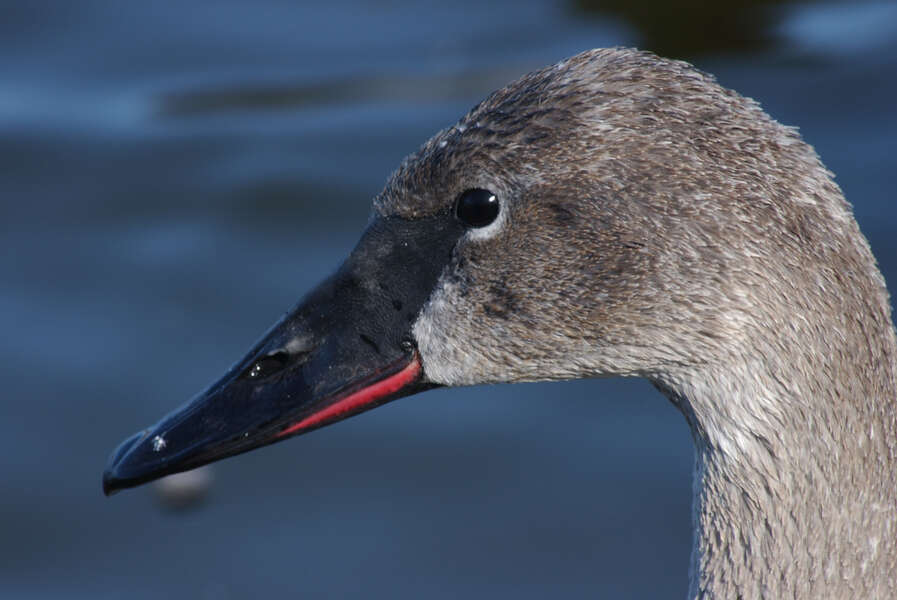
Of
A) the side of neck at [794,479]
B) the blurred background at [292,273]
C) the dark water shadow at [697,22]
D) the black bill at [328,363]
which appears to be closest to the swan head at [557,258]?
the black bill at [328,363]

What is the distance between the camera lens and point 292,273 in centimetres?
751

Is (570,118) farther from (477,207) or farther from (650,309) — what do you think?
(650,309)

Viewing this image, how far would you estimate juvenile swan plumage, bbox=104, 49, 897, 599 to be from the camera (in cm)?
339

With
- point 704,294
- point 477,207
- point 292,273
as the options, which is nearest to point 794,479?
point 704,294

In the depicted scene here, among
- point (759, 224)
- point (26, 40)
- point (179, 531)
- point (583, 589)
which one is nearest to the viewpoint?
point (759, 224)

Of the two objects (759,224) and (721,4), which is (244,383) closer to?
(759,224)

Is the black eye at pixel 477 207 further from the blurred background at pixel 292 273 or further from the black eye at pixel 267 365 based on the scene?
the blurred background at pixel 292 273

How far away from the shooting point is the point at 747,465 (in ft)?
11.6

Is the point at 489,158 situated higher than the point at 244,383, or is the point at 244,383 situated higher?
the point at 489,158

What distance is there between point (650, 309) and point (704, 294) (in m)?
0.16

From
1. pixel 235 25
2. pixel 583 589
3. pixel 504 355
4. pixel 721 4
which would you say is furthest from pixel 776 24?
pixel 504 355

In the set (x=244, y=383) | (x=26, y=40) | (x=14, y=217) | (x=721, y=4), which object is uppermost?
(x=721, y=4)

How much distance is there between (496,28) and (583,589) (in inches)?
173

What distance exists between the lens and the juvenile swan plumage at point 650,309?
3395 mm
